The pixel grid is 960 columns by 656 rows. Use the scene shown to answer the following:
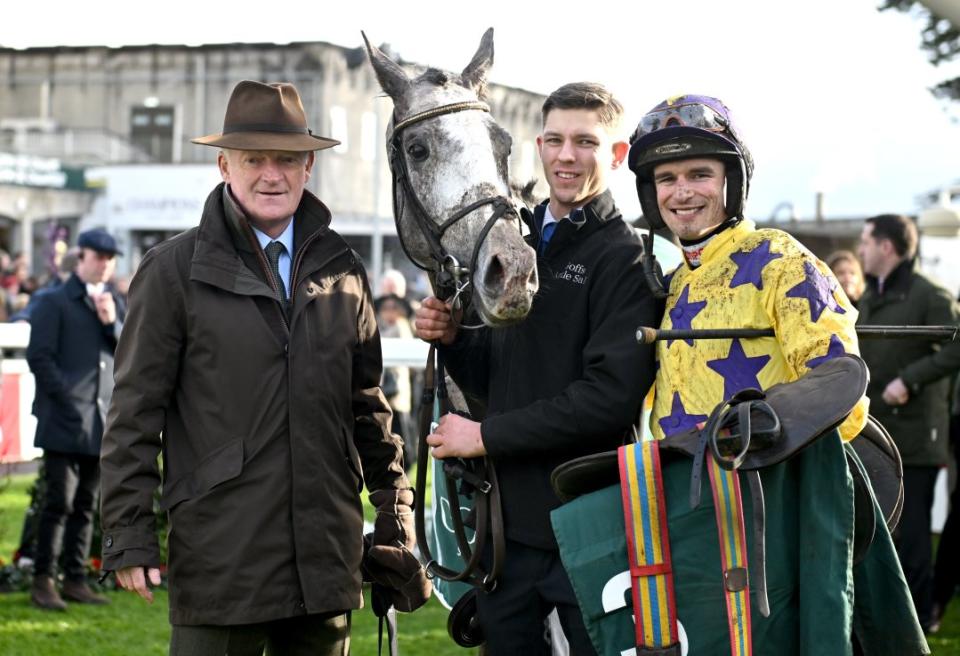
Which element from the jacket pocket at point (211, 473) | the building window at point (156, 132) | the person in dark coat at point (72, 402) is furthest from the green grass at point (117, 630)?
the building window at point (156, 132)

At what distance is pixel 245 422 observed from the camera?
2.62 meters

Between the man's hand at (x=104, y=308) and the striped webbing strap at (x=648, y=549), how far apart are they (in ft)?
14.6

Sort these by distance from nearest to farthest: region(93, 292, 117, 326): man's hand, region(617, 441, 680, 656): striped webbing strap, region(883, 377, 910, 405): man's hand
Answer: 1. region(617, 441, 680, 656): striped webbing strap
2. region(883, 377, 910, 405): man's hand
3. region(93, 292, 117, 326): man's hand

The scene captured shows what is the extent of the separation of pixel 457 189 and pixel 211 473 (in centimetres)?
88

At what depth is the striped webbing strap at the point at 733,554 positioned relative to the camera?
2076 mm

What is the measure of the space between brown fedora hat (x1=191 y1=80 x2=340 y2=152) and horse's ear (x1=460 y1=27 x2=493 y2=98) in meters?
0.39

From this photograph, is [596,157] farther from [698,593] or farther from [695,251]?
[698,593]

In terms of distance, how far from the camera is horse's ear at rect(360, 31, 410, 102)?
2.83 meters

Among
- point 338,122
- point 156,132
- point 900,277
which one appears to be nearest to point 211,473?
point 900,277

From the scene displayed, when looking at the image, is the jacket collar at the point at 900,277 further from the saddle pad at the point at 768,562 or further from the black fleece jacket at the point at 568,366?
the saddle pad at the point at 768,562

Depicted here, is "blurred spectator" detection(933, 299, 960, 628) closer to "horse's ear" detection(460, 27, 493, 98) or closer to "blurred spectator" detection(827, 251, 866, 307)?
"blurred spectator" detection(827, 251, 866, 307)

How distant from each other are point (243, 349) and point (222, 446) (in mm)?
232

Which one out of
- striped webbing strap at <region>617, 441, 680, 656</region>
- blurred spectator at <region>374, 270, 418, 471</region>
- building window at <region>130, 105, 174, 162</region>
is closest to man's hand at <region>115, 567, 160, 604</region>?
striped webbing strap at <region>617, 441, 680, 656</region>

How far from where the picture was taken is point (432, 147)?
271cm
